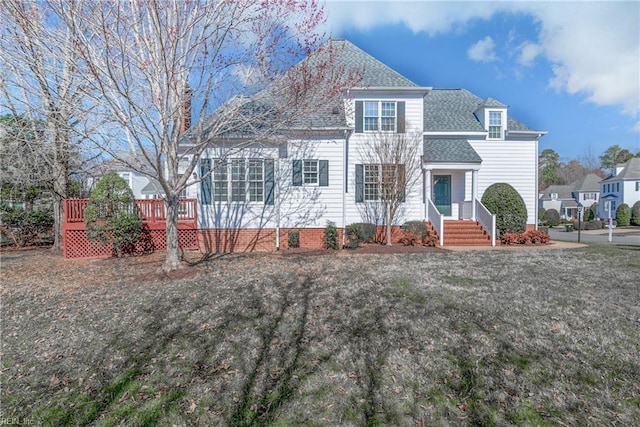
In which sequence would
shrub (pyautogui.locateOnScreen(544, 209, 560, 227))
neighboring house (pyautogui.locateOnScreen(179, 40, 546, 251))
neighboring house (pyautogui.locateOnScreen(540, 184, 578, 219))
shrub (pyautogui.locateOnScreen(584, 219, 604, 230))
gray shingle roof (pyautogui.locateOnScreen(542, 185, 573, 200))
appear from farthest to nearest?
gray shingle roof (pyautogui.locateOnScreen(542, 185, 573, 200)) → neighboring house (pyautogui.locateOnScreen(540, 184, 578, 219)) → shrub (pyautogui.locateOnScreen(544, 209, 560, 227)) → shrub (pyautogui.locateOnScreen(584, 219, 604, 230)) → neighboring house (pyautogui.locateOnScreen(179, 40, 546, 251))

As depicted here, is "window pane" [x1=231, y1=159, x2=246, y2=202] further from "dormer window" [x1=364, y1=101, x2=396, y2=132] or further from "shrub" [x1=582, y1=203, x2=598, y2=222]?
"shrub" [x1=582, y1=203, x2=598, y2=222]

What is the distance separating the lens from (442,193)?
49.3 ft

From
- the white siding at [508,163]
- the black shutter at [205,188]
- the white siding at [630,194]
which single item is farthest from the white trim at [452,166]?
the white siding at [630,194]

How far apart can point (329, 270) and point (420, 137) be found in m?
7.69

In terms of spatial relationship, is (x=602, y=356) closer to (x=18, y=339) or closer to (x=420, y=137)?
(x=18, y=339)

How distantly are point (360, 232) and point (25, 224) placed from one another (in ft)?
49.1

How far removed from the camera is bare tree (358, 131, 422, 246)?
39.4 feet

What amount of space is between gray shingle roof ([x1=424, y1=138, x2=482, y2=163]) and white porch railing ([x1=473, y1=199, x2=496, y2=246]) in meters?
1.88

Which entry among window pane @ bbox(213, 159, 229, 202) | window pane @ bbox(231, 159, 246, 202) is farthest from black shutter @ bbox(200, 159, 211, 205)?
window pane @ bbox(231, 159, 246, 202)

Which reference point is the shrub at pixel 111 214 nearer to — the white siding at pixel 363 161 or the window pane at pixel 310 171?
the window pane at pixel 310 171

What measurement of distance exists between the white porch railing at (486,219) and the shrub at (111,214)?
1275 cm

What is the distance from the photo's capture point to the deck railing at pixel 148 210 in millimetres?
10641

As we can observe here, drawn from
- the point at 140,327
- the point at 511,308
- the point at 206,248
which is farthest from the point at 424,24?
the point at 140,327

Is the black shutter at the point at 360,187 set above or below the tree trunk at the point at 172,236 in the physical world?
above
